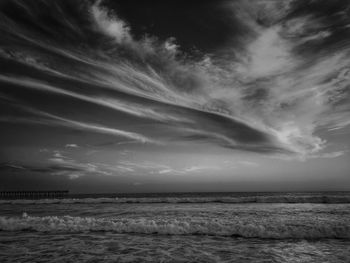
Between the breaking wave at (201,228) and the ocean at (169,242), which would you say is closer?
the ocean at (169,242)

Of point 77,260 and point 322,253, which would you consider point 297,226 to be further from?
point 77,260

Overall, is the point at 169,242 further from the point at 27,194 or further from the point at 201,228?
the point at 27,194

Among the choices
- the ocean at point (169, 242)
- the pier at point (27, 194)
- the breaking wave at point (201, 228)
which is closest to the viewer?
the ocean at point (169, 242)

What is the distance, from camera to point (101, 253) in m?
8.66

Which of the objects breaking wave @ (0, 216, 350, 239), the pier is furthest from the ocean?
the pier

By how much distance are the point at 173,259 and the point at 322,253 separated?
5.29 m

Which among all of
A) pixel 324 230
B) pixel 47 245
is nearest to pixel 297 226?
pixel 324 230

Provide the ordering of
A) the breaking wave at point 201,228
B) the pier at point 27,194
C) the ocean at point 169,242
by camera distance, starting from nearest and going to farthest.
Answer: the ocean at point 169,242 < the breaking wave at point 201,228 < the pier at point 27,194

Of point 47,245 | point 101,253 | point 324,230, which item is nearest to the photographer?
point 101,253

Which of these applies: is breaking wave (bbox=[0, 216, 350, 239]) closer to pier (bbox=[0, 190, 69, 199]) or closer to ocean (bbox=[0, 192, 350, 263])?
ocean (bbox=[0, 192, 350, 263])

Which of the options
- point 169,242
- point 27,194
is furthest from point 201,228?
point 27,194

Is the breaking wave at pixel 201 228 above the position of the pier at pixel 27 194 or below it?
below

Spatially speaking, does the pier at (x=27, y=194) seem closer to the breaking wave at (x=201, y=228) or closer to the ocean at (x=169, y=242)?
the breaking wave at (x=201, y=228)

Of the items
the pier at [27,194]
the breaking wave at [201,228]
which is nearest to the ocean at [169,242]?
the breaking wave at [201,228]
